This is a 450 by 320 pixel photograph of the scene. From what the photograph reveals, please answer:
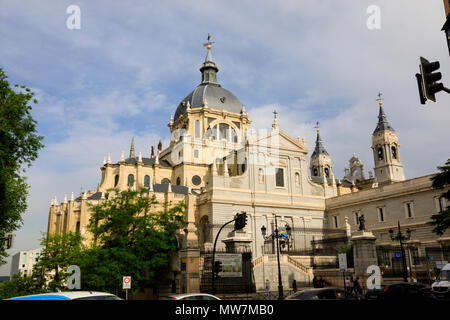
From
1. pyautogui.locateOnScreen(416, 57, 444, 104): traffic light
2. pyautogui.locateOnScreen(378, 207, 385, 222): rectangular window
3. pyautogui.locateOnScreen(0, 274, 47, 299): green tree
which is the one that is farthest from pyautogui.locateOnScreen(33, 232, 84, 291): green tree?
pyautogui.locateOnScreen(378, 207, 385, 222): rectangular window

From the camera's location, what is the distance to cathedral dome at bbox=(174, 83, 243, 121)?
72.8 m

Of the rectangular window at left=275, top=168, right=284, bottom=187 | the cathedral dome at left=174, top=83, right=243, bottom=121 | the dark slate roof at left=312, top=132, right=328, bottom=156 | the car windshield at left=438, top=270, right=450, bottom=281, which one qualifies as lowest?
the car windshield at left=438, top=270, right=450, bottom=281

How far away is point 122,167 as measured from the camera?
60.4 meters

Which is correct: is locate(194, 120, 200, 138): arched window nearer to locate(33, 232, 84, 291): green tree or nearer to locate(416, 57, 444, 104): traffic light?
locate(33, 232, 84, 291): green tree

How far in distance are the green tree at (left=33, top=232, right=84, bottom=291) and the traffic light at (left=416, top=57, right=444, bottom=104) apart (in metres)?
28.6

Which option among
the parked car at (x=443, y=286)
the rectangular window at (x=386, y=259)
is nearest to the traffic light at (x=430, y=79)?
the parked car at (x=443, y=286)

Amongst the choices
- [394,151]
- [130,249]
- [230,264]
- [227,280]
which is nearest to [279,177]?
[130,249]

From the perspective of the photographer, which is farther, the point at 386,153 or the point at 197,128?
the point at 386,153

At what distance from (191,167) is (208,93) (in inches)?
716

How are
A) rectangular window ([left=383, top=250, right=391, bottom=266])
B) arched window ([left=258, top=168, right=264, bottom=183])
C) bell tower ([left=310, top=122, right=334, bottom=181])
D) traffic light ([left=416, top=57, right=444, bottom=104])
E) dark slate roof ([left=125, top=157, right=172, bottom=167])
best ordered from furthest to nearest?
bell tower ([left=310, top=122, right=334, bottom=181])
dark slate roof ([left=125, top=157, right=172, bottom=167])
arched window ([left=258, top=168, right=264, bottom=183])
rectangular window ([left=383, top=250, right=391, bottom=266])
traffic light ([left=416, top=57, right=444, bottom=104])

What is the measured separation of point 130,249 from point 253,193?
25.0m

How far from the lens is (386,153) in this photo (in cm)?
7600

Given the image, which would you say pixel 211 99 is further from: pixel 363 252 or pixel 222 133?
pixel 363 252
